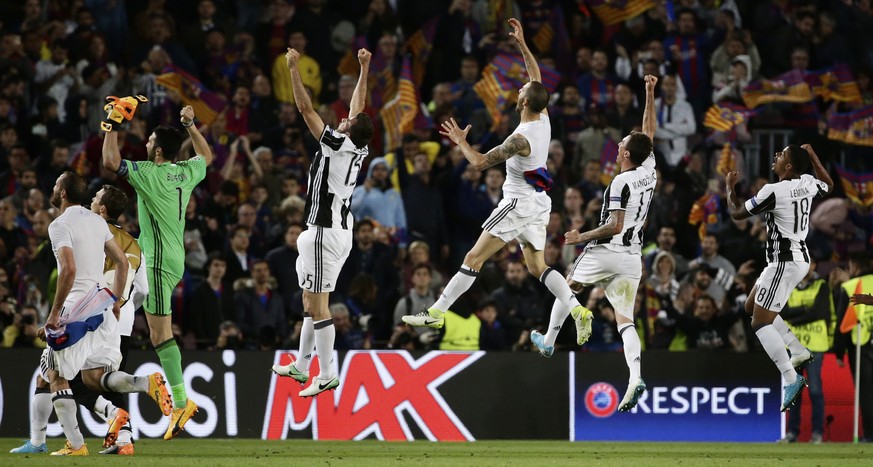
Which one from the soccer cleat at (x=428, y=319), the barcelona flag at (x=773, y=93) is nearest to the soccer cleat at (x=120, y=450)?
the soccer cleat at (x=428, y=319)

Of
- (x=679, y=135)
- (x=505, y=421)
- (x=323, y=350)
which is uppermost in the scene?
(x=679, y=135)

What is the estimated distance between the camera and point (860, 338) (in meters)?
17.6

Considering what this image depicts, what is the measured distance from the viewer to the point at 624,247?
574 inches

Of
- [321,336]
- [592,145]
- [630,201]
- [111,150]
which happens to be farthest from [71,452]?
[592,145]

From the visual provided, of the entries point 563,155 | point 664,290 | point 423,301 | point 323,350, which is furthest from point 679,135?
point 323,350

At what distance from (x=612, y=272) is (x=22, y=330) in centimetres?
748

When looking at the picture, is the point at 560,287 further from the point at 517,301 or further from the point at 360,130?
the point at 517,301

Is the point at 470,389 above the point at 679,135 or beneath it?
beneath

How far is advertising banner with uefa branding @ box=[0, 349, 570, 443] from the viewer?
17.3 meters

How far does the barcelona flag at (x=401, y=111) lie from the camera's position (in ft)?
68.9

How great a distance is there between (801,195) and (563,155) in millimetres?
6428

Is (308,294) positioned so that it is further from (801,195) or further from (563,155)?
(563,155)

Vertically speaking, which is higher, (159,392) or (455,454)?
(159,392)

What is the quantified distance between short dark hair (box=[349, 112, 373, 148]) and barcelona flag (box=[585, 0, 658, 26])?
10.5m
